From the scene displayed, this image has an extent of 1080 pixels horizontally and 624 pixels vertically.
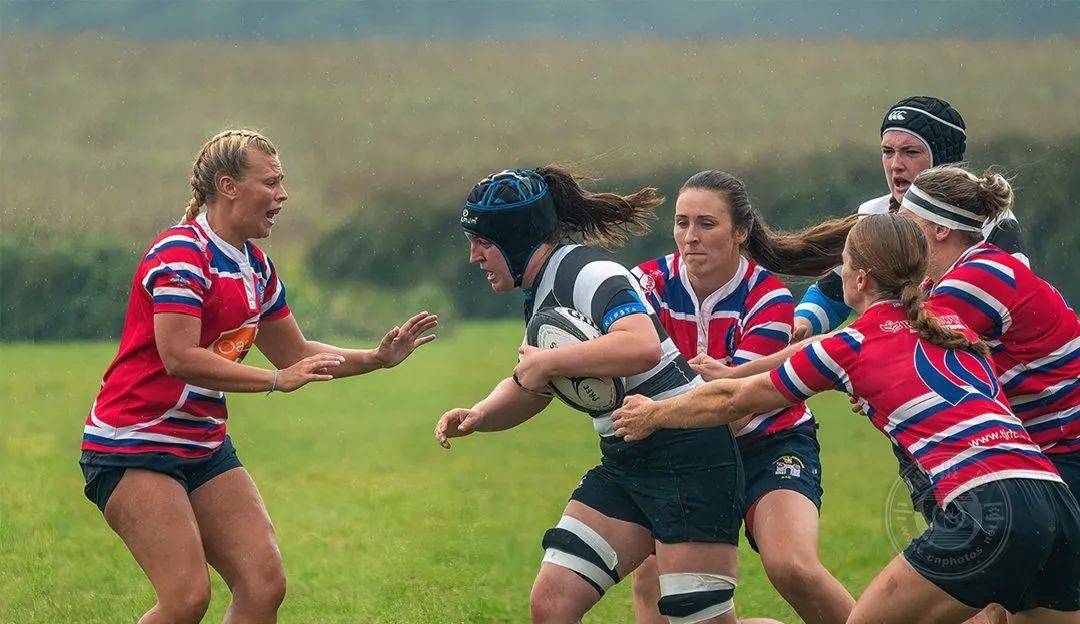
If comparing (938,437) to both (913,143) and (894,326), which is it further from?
(913,143)

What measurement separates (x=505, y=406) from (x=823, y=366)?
3.59ft

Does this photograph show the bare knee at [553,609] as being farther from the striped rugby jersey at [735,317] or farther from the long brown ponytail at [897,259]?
the long brown ponytail at [897,259]

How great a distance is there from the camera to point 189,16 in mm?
22922

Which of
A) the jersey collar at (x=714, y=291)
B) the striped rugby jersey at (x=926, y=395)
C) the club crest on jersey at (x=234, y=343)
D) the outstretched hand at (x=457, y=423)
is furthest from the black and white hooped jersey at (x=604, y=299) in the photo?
the club crest on jersey at (x=234, y=343)

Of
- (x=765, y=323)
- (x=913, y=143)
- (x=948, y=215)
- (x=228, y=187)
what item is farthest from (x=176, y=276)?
(x=913, y=143)

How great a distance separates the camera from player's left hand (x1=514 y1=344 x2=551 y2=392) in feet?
13.2

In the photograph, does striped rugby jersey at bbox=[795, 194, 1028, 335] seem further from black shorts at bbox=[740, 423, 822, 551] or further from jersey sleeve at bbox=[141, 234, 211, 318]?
jersey sleeve at bbox=[141, 234, 211, 318]

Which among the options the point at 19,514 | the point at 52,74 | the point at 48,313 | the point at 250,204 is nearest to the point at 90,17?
the point at 52,74

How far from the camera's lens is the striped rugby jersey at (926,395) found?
3602mm

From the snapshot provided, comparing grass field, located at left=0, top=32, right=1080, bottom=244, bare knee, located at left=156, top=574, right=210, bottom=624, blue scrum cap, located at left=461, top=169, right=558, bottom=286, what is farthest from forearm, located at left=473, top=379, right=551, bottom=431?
grass field, located at left=0, top=32, right=1080, bottom=244

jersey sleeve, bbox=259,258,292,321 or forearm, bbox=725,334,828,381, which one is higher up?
jersey sleeve, bbox=259,258,292,321

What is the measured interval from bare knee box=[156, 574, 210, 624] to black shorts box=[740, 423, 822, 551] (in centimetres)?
176

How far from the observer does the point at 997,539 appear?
3539 millimetres

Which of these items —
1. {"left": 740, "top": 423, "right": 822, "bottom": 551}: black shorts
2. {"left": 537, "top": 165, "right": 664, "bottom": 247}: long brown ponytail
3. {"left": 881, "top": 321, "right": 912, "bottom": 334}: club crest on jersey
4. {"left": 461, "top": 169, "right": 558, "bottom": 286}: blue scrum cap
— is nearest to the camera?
{"left": 881, "top": 321, "right": 912, "bottom": 334}: club crest on jersey
